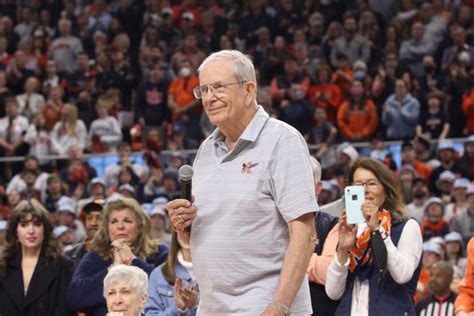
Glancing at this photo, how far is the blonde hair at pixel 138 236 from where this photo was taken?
7949 mm

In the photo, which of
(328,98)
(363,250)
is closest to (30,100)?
(328,98)

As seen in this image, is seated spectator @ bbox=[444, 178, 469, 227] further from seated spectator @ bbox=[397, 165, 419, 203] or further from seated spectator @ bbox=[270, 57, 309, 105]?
seated spectator @ bbox=[270, 57, 309, 105]

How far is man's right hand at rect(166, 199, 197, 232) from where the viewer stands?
196 inches

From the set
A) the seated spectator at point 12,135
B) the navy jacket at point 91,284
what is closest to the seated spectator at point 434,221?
the seated spectator at point 12,135

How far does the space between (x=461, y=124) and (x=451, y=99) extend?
0.47m

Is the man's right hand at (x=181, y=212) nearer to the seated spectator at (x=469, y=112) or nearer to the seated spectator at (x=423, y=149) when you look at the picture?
the seated spectator at (x=423, y=149)

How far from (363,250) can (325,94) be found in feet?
40.3

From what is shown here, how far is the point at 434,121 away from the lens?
18.1 meters

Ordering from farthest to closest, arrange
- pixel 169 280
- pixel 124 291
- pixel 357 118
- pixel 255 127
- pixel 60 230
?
pixel 357 118 < pixel 60 230 < pixel 169 280 < pixel 124 291 < pixel 255 127

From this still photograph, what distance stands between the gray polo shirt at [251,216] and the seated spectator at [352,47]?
15.3 meters

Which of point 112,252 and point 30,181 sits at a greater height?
point 112,252

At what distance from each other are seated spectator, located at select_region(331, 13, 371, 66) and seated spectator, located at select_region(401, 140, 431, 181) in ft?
12.2

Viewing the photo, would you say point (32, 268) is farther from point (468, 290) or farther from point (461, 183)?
point (461, 183)

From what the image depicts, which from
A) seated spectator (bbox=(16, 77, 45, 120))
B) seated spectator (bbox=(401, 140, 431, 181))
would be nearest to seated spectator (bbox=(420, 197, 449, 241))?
seated spectator (bbox=(401, 140, 431, 181))
